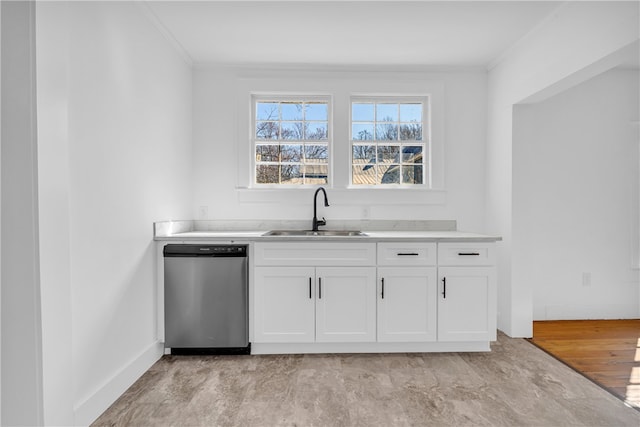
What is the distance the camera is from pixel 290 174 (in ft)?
11.7

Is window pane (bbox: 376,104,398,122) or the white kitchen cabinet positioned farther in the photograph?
window pane (bbox: 376,104,398,122)

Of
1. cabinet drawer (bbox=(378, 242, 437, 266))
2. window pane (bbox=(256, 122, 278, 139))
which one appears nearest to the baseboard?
cabinet drawer (bbox=(378, 242, 437, 266))

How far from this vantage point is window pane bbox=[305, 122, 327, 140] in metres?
3.55

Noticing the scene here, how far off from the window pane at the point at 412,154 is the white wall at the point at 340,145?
18 cm

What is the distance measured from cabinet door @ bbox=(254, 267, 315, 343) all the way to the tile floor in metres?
0.18

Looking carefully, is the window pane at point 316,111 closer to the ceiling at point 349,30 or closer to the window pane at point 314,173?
the ceiling at point 349,30

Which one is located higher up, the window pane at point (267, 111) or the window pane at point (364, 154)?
the window pane at point (267, 111)

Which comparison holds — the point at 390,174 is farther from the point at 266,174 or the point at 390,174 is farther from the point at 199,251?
the point at 199,251

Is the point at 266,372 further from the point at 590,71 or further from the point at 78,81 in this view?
the point at 590,71

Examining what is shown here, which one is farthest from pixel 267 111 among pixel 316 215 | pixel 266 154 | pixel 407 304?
pixel 407 304

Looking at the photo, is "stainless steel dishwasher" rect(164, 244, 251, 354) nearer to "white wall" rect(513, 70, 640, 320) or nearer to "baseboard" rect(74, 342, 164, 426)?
"baseboard" rect(74, 342, 164, 426)

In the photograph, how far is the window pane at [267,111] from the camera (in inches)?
140

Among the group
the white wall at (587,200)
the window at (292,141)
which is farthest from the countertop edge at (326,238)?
the white wall at (587,200)

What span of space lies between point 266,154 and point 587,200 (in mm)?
3254
